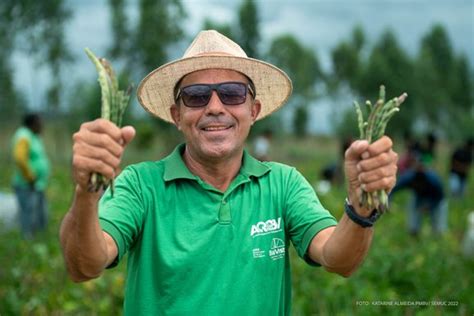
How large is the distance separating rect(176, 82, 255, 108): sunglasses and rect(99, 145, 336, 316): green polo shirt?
272 millimetres

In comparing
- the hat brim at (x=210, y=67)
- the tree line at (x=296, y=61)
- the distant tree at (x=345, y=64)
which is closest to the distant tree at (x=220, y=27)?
the tree line at (x=296, y=61)

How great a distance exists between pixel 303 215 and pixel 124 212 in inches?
27.7

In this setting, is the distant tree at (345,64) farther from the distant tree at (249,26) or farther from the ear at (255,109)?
the ear at (255,109)

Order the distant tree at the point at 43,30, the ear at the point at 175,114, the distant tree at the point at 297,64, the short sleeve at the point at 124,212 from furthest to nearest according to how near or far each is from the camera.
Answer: the distant tree at the point at 297,64
the distant tree at the point at 43,30
the ear at the point at 175,114
the short sleeve at the point at 124,212

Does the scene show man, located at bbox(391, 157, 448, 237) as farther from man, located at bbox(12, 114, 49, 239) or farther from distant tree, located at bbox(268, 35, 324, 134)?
distant tree, located at bbox(268, 35, 324, 134)

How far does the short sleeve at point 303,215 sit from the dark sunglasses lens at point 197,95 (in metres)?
0.49

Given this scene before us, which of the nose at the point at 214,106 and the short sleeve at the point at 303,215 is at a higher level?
the nose at the point at 214,106

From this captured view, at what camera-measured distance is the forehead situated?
268cm

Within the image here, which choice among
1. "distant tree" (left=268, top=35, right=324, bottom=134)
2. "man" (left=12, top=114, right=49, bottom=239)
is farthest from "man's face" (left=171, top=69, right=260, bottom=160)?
"distant tree" (left=268, top=35, right=324, bottom=134)

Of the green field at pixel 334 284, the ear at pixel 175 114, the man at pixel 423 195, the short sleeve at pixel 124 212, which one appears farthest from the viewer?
the man at pixel 423 195

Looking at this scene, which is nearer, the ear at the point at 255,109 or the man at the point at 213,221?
the man at the point at 213,221

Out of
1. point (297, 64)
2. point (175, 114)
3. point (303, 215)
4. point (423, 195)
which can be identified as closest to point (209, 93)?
point (175, 114)

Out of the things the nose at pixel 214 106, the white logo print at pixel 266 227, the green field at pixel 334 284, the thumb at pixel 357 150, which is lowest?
the green field at pixel 334 284

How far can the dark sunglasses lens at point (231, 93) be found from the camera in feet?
8.65
